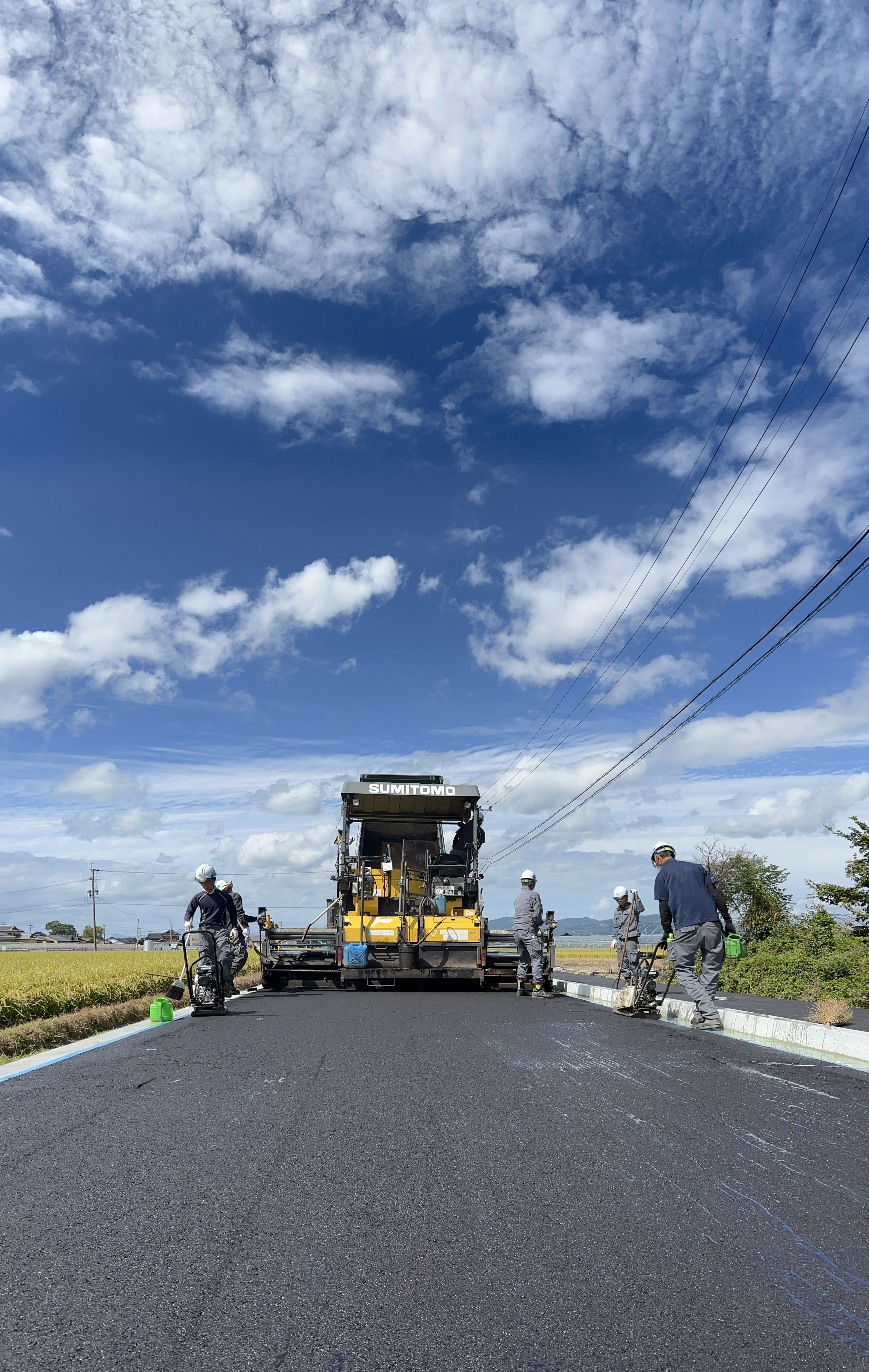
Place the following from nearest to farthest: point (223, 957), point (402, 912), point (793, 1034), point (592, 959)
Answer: point (793, 1034)
point (223, 957)
point (402, 912)
point (592, 959)

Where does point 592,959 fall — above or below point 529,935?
below

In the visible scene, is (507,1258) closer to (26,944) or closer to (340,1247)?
(340,1247)

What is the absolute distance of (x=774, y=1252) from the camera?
304cm

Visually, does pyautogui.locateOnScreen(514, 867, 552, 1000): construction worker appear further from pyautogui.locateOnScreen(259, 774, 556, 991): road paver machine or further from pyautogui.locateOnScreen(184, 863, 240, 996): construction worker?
pyautogui.locateOnScreen(184, 863, 240, 996): construction worker

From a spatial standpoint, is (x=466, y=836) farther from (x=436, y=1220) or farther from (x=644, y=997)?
(x=436, y=1220)

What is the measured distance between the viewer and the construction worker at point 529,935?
14.6m

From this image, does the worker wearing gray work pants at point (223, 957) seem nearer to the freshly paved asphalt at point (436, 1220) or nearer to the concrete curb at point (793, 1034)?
the freshly paved asphalt at point (436, 1220)

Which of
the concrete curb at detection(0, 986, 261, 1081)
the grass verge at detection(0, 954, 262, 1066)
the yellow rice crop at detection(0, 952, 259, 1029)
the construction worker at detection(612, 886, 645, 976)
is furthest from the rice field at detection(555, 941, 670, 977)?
the yellow rice crop at detection(0, 952, 259, 1029)

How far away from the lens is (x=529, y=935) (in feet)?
47.9

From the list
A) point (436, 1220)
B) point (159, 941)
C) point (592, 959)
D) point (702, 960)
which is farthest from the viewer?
point (159, 941)

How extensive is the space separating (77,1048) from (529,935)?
8002 millimetres

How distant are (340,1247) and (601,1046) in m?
5.30

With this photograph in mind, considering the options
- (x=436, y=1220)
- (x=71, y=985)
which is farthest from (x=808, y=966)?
(x=436, y=1220)

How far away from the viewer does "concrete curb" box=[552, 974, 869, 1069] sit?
23.6 feet
